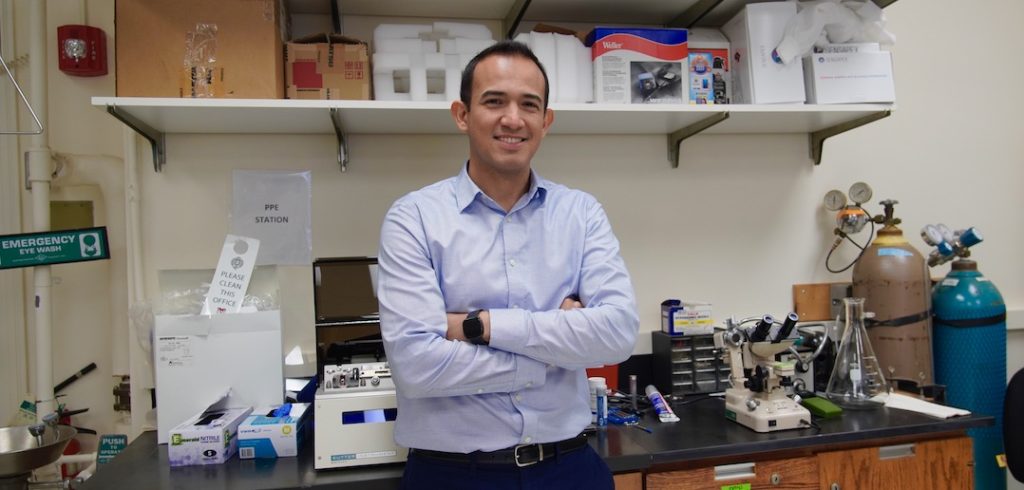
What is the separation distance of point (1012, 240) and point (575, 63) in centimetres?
209

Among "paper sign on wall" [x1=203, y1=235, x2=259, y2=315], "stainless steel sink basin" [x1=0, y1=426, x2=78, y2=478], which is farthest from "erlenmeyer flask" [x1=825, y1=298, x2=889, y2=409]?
"stainless steel sink basin" [x1=0, y1=426, x2=78, y2=478]

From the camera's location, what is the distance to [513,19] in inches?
86.7

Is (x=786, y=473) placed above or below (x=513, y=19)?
below

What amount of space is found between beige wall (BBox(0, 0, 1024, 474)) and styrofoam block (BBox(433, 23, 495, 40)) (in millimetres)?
380

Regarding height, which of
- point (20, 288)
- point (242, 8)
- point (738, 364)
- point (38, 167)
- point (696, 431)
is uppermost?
point (242, 8)

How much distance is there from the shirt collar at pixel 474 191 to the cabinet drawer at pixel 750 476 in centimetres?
78

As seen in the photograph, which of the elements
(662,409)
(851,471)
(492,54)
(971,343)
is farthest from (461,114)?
(971,343)

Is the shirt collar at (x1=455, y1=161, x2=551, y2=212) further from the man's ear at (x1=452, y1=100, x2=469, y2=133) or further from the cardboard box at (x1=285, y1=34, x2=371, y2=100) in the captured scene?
the cardboard box at (x1=285, y1=34, x2=371, y2=100)

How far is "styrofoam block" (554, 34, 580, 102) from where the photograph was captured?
6.63 ft

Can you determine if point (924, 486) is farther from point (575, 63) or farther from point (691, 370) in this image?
point (575, 63)

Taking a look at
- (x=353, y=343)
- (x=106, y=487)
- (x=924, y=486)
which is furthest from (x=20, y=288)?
(x=924, y=486)

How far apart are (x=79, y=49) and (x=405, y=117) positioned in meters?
1.10

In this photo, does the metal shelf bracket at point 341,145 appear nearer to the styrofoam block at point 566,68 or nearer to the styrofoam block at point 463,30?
the styrofoam block at point 463,30

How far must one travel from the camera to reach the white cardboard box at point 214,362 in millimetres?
1747
